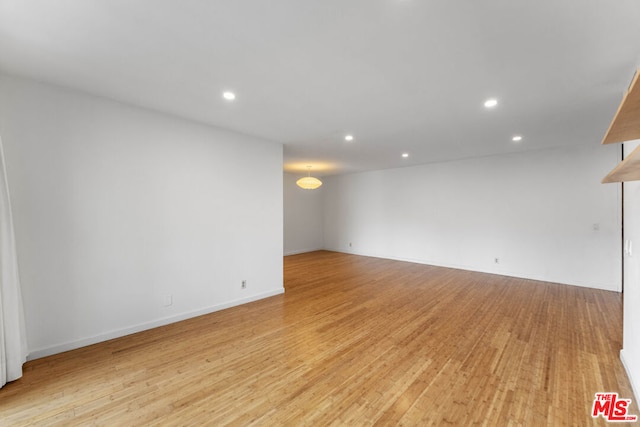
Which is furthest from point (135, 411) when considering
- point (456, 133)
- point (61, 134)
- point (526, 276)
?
point (526, 276)

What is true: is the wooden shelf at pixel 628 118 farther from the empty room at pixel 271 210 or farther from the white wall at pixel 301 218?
the white wall at pixel 301 218

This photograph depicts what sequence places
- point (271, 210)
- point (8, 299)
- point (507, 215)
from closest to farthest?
point (8, 299) < point (271, 210) < point (507, 215)

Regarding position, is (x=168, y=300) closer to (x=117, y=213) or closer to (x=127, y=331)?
(x=127, y=331)

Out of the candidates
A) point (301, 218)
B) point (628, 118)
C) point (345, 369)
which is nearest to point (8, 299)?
point (345, 369)

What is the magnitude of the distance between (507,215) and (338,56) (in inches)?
215

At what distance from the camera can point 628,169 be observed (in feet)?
4.63

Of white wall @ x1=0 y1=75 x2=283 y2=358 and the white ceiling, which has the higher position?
the white ceiling

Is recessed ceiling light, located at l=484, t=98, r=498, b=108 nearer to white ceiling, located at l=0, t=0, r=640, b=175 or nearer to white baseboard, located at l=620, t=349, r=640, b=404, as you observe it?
white ceiling, located at l=0, t=0, r=640, b=175

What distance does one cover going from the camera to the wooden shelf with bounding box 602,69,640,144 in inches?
38.1

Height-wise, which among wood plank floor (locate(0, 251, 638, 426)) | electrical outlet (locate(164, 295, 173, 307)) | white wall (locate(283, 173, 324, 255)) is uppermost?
white wall (locate(283, 173, 324, 255))

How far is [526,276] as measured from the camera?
17.6ft

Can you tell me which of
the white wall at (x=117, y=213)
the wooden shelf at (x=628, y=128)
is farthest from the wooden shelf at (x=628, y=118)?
the white wall at (x=117, y=213)

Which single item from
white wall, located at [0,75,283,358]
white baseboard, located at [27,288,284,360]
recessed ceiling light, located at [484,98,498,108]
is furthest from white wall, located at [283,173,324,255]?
recessed ceiling light, located at [484,98,498,108]

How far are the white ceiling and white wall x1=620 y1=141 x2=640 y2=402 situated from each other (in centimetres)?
100
